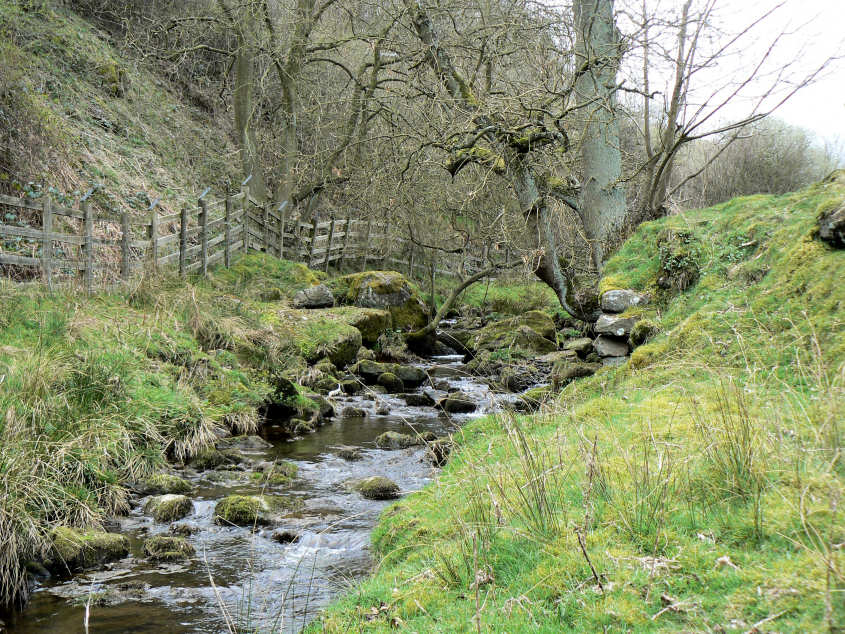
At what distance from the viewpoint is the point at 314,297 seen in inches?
652

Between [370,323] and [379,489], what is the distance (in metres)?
8.93

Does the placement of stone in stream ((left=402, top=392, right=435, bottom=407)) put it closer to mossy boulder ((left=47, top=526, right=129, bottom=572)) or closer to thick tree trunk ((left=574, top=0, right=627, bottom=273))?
thick tree trunk ((left=574, top=0, right=627, bottom=273))

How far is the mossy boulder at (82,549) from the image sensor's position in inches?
203

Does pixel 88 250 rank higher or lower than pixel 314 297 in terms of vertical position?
higher

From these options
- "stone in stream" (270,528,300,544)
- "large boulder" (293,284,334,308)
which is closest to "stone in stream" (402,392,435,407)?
"large boulder" (293,284,334,308)

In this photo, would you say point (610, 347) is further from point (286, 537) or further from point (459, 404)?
point (286, 537)

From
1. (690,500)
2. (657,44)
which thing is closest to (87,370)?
(690,500)

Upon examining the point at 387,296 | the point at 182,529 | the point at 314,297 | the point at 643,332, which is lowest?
the point at 182,529

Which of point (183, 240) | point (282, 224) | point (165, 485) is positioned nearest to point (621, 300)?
point (165, 485)

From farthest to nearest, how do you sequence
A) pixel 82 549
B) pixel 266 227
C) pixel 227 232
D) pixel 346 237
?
1. pixel 346 237
2. pixel 266 227
3. pixel 227 232
4. pixel 82 549

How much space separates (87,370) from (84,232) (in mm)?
4712

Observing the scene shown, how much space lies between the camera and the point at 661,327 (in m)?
8.09

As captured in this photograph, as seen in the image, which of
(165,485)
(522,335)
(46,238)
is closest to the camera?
(165,485)

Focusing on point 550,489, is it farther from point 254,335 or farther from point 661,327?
point 254,335
